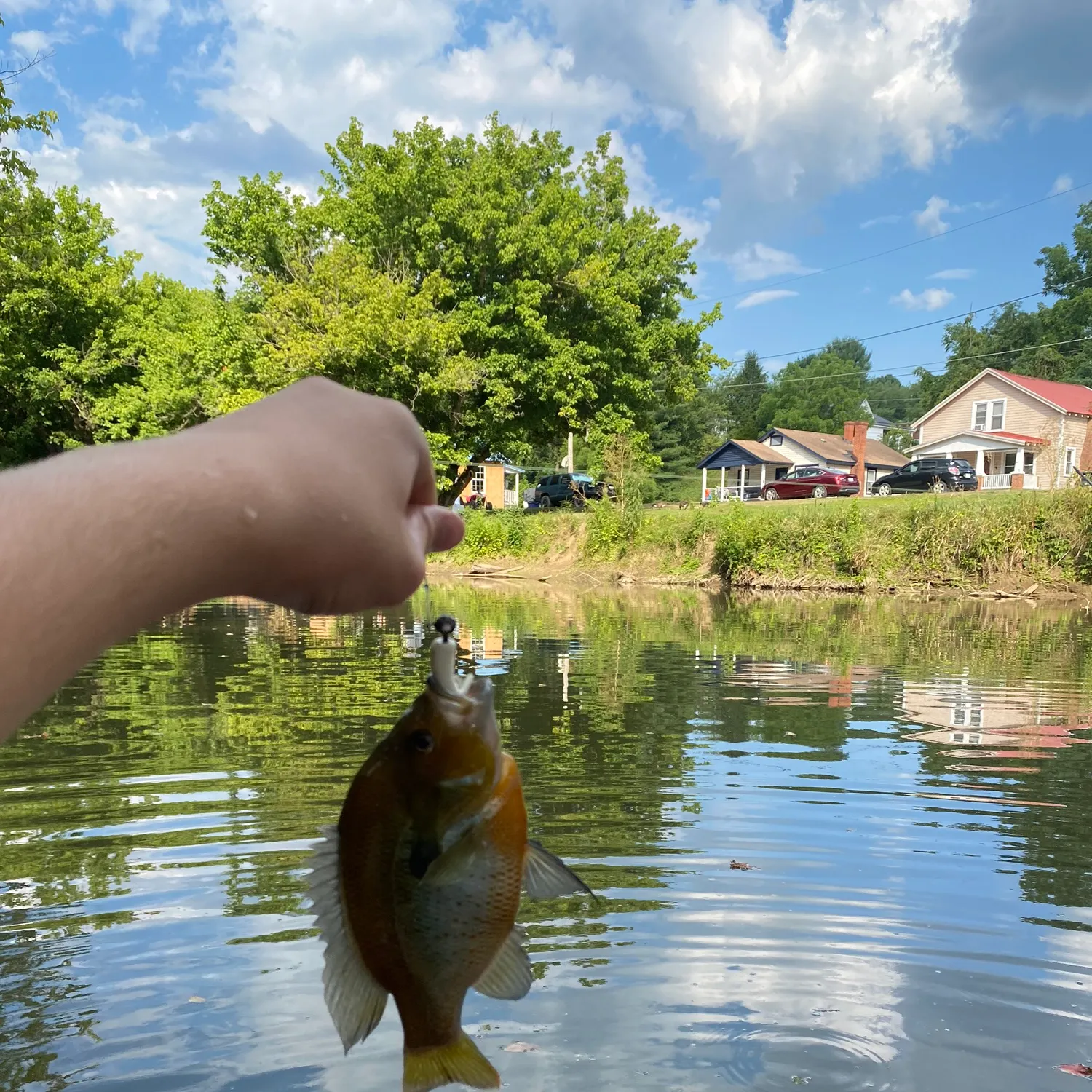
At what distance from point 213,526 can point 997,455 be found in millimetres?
61154

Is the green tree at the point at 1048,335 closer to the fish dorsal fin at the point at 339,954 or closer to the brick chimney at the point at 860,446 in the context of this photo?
the brick chimney at the point at 860,446

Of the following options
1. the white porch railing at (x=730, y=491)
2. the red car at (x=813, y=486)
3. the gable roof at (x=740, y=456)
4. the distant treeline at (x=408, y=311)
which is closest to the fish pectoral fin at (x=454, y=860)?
the distant treeline at (x=408, y=311)

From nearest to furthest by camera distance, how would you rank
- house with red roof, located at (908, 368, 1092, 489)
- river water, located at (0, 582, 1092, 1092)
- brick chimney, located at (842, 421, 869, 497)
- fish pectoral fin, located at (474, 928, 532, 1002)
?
1. fish pectoral fin, located at (474, 928, 532, 1002)
2. river water, located at (0, 582, 1092, 1092)
3. brick chimney, located at (842, 421, 869, 497)
4. house with red roof, located at (908, 368, 1092, 489)

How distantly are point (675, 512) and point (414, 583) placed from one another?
29827mm

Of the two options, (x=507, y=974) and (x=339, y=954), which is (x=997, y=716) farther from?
(x=339, y=954)

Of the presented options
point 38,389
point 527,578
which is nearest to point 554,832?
point 527,578

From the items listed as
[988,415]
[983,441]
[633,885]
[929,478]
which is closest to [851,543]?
[929,478]

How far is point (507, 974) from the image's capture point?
1663 mm

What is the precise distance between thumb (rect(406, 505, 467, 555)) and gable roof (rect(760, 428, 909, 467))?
68923 mm

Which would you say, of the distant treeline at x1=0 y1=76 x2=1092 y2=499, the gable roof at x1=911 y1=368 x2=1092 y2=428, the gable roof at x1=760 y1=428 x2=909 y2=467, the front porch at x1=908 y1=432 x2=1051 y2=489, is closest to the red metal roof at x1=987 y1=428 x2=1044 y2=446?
the front porch at x1=908 y1=432 x2=1051 y2=489

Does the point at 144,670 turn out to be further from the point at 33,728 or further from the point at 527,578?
the point at 527,578

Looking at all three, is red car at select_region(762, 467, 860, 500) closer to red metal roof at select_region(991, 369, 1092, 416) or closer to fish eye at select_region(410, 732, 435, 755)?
red metal roof at select_region(991, 369, 1092, 416)

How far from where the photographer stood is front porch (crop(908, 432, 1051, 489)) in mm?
51844

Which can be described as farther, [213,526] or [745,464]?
[745,464]
